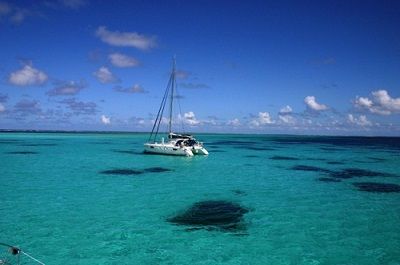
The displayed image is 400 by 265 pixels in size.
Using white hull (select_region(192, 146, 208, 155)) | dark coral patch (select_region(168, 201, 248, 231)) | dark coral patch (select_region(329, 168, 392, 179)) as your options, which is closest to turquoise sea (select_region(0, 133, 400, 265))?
dark coral patch (select_region(168, 201, 248, 231))

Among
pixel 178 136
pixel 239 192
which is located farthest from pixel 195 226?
pixel 178 136

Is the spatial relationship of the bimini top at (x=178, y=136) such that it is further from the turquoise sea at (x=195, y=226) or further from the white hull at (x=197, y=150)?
the turquoise sea at (x=195, y=226)

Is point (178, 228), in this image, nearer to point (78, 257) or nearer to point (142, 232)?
point (142, 232)

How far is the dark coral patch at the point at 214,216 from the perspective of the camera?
60.7 ft

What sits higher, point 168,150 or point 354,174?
point 168,150

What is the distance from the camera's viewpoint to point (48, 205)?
73.7 feet

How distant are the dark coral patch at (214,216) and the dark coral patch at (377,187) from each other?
1578 centimetres

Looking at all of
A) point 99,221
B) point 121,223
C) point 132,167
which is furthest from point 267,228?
point 132,167

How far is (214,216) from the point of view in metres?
20.4

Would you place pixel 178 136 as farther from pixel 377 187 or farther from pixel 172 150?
pixel 377 187

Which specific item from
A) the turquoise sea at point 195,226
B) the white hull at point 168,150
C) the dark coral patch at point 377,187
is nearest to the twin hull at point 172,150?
the white hull at point 168,150

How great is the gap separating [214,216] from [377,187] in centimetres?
2097

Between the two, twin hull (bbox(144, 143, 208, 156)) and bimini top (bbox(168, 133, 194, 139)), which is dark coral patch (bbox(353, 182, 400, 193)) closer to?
twin hull (bbox(144, 143, 208, 156))

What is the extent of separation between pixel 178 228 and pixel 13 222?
30.5ft
